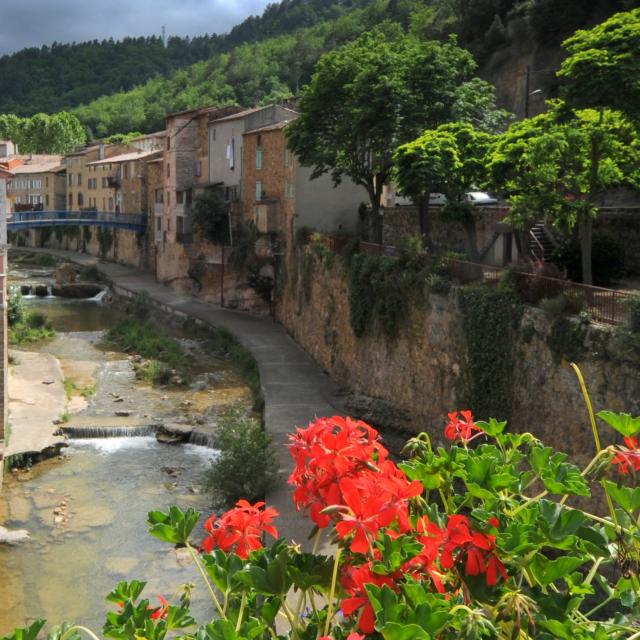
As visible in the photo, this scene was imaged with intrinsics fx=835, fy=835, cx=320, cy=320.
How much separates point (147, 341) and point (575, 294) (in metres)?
23.4

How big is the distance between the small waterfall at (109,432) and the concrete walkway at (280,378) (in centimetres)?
341

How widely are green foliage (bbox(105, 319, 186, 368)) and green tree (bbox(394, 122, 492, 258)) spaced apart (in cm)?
1263

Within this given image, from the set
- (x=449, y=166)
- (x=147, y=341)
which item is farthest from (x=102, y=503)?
(x=147, y=341)

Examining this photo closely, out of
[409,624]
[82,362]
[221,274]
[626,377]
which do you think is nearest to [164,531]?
[409,624]

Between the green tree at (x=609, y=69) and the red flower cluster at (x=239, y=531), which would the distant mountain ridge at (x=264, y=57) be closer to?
the green tree at (x=609, y=69)

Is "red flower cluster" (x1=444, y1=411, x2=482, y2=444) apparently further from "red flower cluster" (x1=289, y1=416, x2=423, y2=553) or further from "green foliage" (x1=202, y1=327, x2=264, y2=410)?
"green foliage" (x1=202, y1=327, x2=264, y2=410)

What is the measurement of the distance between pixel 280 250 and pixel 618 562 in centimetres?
3329

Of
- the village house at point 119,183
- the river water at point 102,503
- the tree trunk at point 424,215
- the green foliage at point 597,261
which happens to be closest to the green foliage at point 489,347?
the green foliage at point 597,261

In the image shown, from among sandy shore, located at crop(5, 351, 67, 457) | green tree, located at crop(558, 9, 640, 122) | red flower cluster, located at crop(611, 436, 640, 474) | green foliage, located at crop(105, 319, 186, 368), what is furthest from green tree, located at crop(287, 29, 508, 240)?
red flower cluster, located at crop(611, 436, 640, 474)

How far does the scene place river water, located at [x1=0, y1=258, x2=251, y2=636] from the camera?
1405 cm

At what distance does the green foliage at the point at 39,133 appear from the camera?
105m

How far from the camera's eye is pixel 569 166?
17.5 meters

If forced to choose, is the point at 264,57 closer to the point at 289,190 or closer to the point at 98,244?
the point at 98,244

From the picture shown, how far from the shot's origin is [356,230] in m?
35.3
